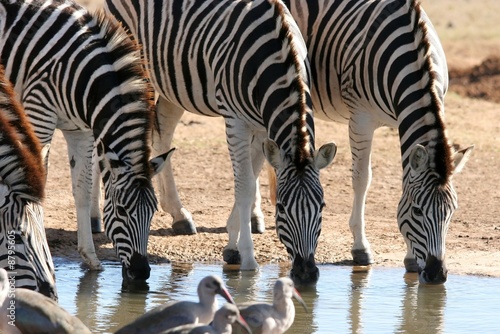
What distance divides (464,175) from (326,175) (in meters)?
1.72

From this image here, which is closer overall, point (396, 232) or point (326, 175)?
point (396, 232)

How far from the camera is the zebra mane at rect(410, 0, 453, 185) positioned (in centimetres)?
917

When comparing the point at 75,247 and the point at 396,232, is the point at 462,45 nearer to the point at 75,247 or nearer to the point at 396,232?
the point at 396,232

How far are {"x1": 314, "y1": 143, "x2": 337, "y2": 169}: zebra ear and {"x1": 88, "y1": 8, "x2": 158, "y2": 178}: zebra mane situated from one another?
52.8 inches

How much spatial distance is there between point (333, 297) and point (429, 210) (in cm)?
104

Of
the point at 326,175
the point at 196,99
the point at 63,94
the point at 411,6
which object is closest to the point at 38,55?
the point at 63,94

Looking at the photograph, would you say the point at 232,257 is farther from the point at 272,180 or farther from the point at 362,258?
the point at 272,180

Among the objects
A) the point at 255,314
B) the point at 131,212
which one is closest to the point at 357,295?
the point at 131,212

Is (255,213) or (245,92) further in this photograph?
(255,213)

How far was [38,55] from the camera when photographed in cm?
998

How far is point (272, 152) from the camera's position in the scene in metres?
9.37

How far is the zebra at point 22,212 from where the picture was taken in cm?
704

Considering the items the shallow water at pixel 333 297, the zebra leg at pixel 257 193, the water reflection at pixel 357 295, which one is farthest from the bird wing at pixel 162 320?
the zebra leg at pixel 257 193

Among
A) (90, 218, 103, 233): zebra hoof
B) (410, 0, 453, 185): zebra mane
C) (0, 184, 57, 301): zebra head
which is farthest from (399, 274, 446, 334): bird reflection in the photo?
(90, 218, 103, 233): zebra hoof
